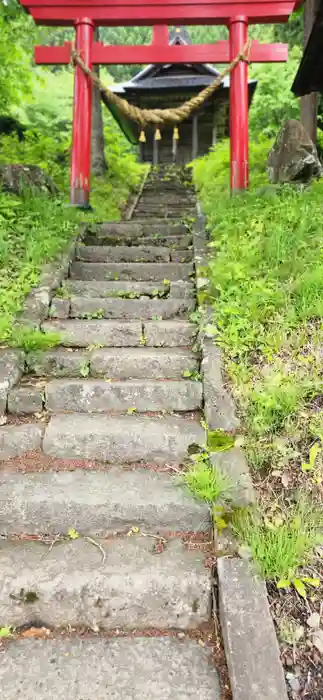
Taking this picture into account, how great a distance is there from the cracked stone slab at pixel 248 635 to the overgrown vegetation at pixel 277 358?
0.35 feet

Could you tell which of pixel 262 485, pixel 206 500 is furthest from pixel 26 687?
pixel 262 485

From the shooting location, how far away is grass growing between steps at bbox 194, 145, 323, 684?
2.14 metres

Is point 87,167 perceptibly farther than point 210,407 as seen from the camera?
Yes

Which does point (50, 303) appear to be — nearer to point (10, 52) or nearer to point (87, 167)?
point (87, 167)

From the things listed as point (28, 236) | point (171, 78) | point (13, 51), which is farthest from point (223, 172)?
point (171, 78)

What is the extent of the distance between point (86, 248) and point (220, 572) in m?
4.54

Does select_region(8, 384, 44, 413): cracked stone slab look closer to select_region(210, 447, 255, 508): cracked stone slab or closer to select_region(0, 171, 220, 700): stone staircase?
select_region(0, 171, 220, 700): stone staircase

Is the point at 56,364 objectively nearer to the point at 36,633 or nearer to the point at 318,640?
the point at 36,633

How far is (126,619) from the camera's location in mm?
2123

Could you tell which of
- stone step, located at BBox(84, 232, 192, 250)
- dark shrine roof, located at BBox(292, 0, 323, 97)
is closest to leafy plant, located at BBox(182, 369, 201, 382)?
stone step, located at BBox(84, 232, 192, 250)

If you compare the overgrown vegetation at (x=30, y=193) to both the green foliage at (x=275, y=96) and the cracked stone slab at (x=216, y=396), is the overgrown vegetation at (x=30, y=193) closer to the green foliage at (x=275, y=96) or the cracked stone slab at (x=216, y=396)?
the cracked stone slab at (x=216, y=396)

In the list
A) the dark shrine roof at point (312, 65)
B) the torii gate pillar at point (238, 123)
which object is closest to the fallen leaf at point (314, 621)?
the dark shrine roof at point (312, 65)

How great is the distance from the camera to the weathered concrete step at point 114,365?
12.2 ft

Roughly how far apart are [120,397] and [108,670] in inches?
70.0
